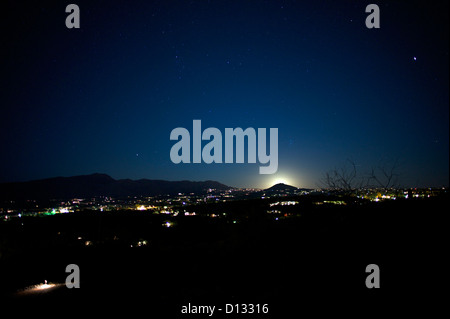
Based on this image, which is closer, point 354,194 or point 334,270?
point 334,270

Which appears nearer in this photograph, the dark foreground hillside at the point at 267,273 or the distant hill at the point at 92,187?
the dark foreground hillside at the point at 267,273

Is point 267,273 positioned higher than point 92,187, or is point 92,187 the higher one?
point 267,273

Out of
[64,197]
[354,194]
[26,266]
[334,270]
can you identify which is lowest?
[64,197]

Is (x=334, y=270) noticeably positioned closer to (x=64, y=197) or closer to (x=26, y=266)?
(x=26, y=266)

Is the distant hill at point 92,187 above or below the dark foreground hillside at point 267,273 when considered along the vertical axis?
below

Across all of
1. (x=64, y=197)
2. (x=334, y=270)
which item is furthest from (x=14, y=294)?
(x=64, y=197)
